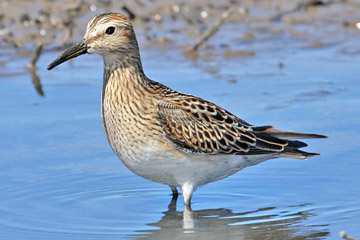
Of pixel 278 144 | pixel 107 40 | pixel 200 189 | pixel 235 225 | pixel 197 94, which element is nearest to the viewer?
pixel 235 225

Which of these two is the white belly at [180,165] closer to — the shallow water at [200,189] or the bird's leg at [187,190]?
the bird's leg at [187,190]

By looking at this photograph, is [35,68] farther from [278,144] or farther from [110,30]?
[278,144]

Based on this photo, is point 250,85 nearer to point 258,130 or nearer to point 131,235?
point 258,130

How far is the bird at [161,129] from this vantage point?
852 cm

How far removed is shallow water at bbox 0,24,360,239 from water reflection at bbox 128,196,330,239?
0.5 inches

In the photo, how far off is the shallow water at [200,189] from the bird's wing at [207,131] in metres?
0.70

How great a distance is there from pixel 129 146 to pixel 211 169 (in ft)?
3.43

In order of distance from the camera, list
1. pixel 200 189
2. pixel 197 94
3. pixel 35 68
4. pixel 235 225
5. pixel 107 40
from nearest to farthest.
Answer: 1. pixel 235 225
2. pixel 107 40
3. pixel 200 189
4. pixel 197 94
5. pixel 35 68

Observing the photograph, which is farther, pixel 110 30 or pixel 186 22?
pixel 186 22

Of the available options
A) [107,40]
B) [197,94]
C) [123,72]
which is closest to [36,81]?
[197,94]

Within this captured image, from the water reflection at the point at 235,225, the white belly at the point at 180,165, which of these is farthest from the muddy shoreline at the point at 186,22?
the water reflection at the point at 235,225

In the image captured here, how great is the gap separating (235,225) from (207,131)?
1.17 m

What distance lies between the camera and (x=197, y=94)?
40.0 ft

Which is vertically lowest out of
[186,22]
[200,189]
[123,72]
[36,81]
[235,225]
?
[235,225]
